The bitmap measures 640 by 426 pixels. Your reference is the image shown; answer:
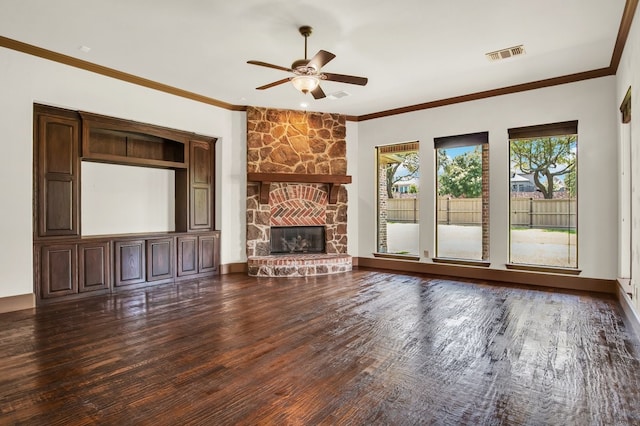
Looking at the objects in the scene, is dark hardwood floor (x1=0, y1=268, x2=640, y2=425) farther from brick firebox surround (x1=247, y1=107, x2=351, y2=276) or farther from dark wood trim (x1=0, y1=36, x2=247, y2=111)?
dark wood trim (x1=0, y1=36, x2=247, y2=111)

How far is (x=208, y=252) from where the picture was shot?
251 inches

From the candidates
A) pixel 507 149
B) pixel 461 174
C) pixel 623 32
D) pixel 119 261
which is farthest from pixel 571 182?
pixel 119 261

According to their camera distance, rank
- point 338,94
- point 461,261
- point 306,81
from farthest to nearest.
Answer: point 461,261, point 338,94, point 306,81

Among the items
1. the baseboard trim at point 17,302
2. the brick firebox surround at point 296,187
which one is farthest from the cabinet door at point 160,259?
the baseboard trim at point 17,302

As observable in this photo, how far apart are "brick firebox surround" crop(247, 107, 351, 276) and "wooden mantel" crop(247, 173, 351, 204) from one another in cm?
A: 2

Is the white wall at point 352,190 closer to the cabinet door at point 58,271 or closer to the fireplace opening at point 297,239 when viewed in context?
the fireplace opening at point 297,239

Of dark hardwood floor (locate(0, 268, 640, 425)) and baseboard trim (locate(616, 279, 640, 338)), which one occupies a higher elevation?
baseboard trim (locate(616, 279, 640, 338))

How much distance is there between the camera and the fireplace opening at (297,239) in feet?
23.0

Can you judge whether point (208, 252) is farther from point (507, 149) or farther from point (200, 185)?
point (507, 149)

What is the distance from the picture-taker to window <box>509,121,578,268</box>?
17.6 feet

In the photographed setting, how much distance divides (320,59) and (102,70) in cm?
324

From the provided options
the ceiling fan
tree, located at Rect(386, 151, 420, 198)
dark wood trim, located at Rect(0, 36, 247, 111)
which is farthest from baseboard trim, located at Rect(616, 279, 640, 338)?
dark wood trim, located at Rect(0, 36, 247, 111)

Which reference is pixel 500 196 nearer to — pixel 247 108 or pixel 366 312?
pixel 366 312

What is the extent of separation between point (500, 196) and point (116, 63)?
5.91 m
